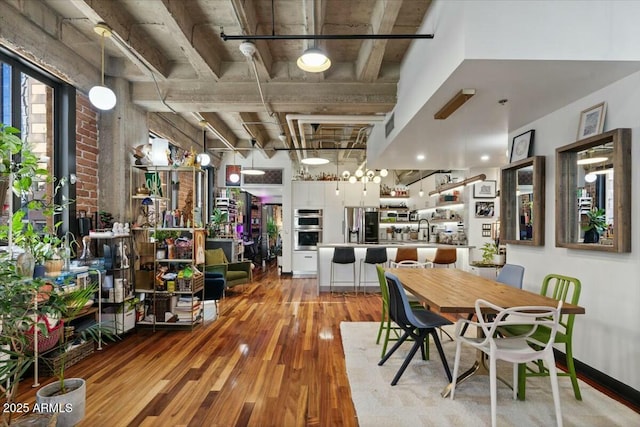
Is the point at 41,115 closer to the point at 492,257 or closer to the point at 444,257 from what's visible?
the point at 444,257

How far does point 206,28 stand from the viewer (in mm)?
3453

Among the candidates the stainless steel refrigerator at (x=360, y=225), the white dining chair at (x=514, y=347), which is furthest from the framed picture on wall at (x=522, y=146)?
the stainless steel refrigerator at (x=360, y=225)

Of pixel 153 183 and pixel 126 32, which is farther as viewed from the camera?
pixel 153 183

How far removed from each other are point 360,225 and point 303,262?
169 centimetres

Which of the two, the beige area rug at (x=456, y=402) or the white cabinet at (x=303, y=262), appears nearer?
the beige area rug at (x=456, y=402)

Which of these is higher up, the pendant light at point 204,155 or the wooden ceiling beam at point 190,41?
the wooden ceiling beam at point 190,41

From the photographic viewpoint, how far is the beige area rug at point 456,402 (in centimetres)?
228

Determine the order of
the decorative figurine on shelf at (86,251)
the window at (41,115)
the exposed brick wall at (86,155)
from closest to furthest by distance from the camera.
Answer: the window at (41,115) → the decorative figurine on shelf at (86,251) → the exposed brick wall at (86,155)

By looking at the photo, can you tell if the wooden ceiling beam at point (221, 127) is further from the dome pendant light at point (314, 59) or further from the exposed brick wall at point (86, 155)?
the dome pendant light at point (314, 59)

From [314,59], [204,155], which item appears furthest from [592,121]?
[204,155]

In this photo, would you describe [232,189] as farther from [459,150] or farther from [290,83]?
[459,150]

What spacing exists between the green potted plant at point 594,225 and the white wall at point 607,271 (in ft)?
0.47

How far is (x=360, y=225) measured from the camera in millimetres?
8375

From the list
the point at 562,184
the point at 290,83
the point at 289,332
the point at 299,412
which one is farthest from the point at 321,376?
the point at 290,83
